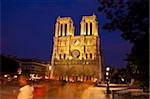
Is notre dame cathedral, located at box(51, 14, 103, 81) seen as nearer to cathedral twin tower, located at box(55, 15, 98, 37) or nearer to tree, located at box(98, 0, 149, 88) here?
cathedral twin tower, located at box(55, 15, 98, 37)

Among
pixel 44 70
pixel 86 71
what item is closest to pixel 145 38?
pixel 86 71

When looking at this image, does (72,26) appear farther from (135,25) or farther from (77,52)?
(135,25)

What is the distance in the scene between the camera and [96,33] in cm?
9469

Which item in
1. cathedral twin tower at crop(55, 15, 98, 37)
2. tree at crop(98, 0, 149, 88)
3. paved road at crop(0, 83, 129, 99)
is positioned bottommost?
paved road at crop(0, 83, 129, 99)

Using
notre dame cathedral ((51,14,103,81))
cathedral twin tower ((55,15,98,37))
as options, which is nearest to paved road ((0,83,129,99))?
notre dame cathedral ((51,14,103,81))

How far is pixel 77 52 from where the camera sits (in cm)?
9519

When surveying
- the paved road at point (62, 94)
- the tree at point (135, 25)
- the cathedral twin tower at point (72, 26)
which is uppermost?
the cathedral twin tower at point (72, 26)

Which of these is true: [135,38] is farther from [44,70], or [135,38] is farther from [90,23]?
[44,70]

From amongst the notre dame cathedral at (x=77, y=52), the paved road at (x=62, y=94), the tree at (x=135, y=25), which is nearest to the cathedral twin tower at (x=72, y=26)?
the notre dame cathedral at (x=77, y=52)

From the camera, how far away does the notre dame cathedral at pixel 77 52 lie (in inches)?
3570

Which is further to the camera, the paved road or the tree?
the paved road

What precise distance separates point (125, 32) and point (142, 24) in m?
0.75

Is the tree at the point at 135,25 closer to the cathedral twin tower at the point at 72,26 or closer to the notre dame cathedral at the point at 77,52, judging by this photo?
the notre dame cathedral at the point at 77,52

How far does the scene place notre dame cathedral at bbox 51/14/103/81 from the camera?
3570 inches
